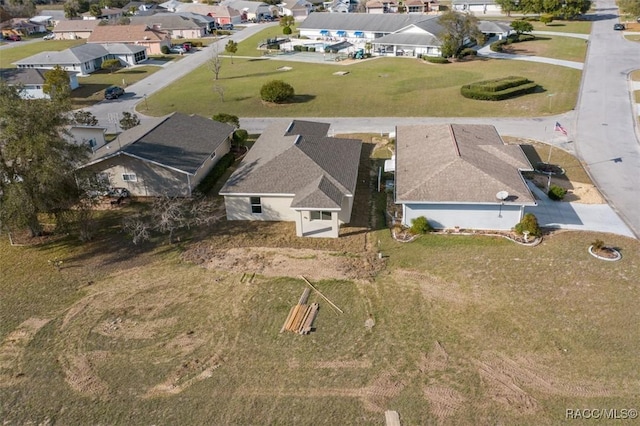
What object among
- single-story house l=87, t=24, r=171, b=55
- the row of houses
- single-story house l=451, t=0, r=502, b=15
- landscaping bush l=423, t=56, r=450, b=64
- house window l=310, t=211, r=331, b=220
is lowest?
house window l=310, t=211, r=331, b=220

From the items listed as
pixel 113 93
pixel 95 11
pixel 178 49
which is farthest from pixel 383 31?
pixel 95 11

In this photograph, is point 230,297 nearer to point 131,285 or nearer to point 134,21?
point 131,285

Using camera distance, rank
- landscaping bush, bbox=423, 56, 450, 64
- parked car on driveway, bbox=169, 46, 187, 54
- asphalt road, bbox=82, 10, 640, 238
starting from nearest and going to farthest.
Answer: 1. asphalt road, bbox=82, 10, 640, 238
2. landscaping bush, bbox=423, 56, 450, 64
3. parked car on driveway, bbox=169, 46, 187, 54

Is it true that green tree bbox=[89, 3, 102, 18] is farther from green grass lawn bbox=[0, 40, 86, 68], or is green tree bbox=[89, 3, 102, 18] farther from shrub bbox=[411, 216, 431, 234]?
shrub bbox=[411, 216, 431, 234]

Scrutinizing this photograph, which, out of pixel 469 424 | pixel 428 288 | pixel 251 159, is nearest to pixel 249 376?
pixel 469 424

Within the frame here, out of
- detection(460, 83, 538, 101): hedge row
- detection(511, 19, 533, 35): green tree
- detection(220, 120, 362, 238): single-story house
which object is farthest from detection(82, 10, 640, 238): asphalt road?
Result: detection(220, 120, 362, 238): single-story house

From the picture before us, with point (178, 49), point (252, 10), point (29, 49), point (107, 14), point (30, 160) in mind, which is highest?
point (107, 14)

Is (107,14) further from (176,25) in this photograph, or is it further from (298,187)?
(298,187)
